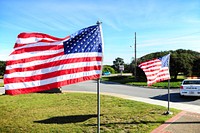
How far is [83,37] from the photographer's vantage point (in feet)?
18.2

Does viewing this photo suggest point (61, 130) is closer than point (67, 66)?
No

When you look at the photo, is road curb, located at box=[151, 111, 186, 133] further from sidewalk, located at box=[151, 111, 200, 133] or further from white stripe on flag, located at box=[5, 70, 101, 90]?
white stripe on flag, located at box=[5, 70, 101, 90]

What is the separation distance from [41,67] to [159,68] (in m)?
5.99

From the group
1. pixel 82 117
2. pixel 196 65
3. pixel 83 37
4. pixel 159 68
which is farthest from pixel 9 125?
pixel 196 65

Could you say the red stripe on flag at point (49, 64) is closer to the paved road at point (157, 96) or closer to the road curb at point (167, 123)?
the road curb at point (167, 123)

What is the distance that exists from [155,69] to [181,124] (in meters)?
2.42

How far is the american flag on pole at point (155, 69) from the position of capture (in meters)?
9.18

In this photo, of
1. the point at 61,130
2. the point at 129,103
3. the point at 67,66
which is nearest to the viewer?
the point at 67,66

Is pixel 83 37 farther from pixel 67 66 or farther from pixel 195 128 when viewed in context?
pixel 195 128

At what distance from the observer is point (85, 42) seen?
5.54m

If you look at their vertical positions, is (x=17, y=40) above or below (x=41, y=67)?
above

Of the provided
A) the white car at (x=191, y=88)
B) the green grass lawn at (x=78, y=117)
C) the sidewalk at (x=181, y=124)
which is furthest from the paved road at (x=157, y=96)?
the green grass lawn at (x=78, y=117)

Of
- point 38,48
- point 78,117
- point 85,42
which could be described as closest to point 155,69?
point 78,117

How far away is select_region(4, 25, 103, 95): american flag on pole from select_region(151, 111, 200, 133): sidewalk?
399 centimetres
